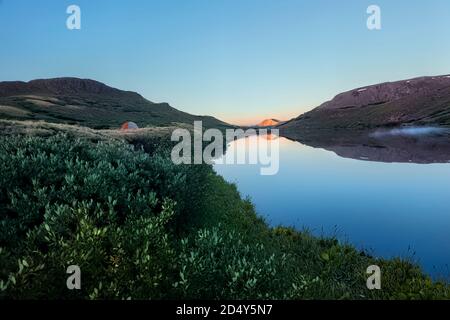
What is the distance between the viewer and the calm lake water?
13977 mm

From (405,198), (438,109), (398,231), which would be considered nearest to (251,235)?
(398,231)

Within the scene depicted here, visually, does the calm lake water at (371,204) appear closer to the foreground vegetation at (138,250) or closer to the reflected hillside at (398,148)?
the foreground vegetation at (138,250)

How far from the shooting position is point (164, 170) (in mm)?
12320

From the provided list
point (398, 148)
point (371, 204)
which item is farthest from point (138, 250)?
point (398, 148)

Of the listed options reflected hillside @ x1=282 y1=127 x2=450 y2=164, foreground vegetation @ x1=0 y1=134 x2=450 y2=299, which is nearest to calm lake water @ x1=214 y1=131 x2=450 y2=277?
foreground vegetation @ x1=0 y1=134 x2=450 y2=299

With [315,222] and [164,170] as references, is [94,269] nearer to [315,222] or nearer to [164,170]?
[164,170]

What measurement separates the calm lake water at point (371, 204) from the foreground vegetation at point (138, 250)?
3342 millimetres

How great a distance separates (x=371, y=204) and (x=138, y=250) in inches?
728

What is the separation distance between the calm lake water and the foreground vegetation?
3342 millimetres

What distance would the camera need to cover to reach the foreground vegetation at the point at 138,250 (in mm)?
6043

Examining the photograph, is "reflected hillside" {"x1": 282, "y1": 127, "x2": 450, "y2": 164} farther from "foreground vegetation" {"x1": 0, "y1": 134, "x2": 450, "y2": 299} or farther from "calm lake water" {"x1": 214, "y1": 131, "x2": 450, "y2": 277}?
Answer: "foreground vegetation" {"x1": 0, "y1": 134, "x2": 450, "y2": 299}

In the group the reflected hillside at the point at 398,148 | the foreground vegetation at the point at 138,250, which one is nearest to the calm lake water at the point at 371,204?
the foreground vegetation at the point at 138,250

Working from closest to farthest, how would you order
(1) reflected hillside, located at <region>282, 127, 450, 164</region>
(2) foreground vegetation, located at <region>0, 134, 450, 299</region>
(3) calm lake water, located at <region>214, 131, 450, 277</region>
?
(2) foreground vegetation, located at <region>0, 134, 450, 299</region> < (3) calm lake water, located at <region>214, 131, 450, 277</region> < (1) reflected hillside, located at <region>282, 127, 450, 164</region>

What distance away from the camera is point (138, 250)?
627cm
